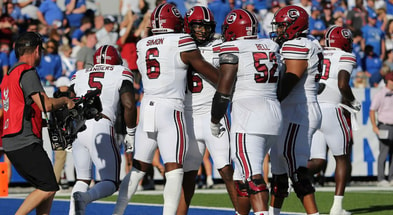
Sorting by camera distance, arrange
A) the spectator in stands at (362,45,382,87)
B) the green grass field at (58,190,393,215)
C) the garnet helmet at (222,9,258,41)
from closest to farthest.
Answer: the garnet helmet at (222,9,258,41), the green grass field at (58,190,393,215), the spectator in stands at (362,45,382,87)

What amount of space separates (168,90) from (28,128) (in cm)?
130

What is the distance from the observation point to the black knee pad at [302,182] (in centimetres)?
819

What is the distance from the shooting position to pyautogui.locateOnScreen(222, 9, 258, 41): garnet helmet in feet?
25.5

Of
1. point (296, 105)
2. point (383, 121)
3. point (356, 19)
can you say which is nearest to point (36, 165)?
point (296, 105)

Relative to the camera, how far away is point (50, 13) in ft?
58.9

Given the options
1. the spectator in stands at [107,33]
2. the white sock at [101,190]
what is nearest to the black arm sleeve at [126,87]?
the white sock at [101,190]

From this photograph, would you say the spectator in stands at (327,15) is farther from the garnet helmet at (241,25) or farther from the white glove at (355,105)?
the garnet helmet at (241,25)

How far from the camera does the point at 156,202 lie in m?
12.0

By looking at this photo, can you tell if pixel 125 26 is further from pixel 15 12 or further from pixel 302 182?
pixel 302 182

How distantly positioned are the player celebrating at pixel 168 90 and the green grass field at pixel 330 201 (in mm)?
3155

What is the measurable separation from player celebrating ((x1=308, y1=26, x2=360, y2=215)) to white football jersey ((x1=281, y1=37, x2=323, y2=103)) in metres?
1.71

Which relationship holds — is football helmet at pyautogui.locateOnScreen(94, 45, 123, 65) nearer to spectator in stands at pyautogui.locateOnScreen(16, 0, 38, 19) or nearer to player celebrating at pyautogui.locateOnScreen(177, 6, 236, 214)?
player celebrating at pyautogui.locateOnScreen(177, 6, 236, 214)

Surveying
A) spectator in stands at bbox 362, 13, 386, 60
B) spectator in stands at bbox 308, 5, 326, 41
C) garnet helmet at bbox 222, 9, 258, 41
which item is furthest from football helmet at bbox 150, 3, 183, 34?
Result: spectator in stands at bbox 362, 13, 386, 60

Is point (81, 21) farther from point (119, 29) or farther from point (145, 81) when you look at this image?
point (145, 81)
